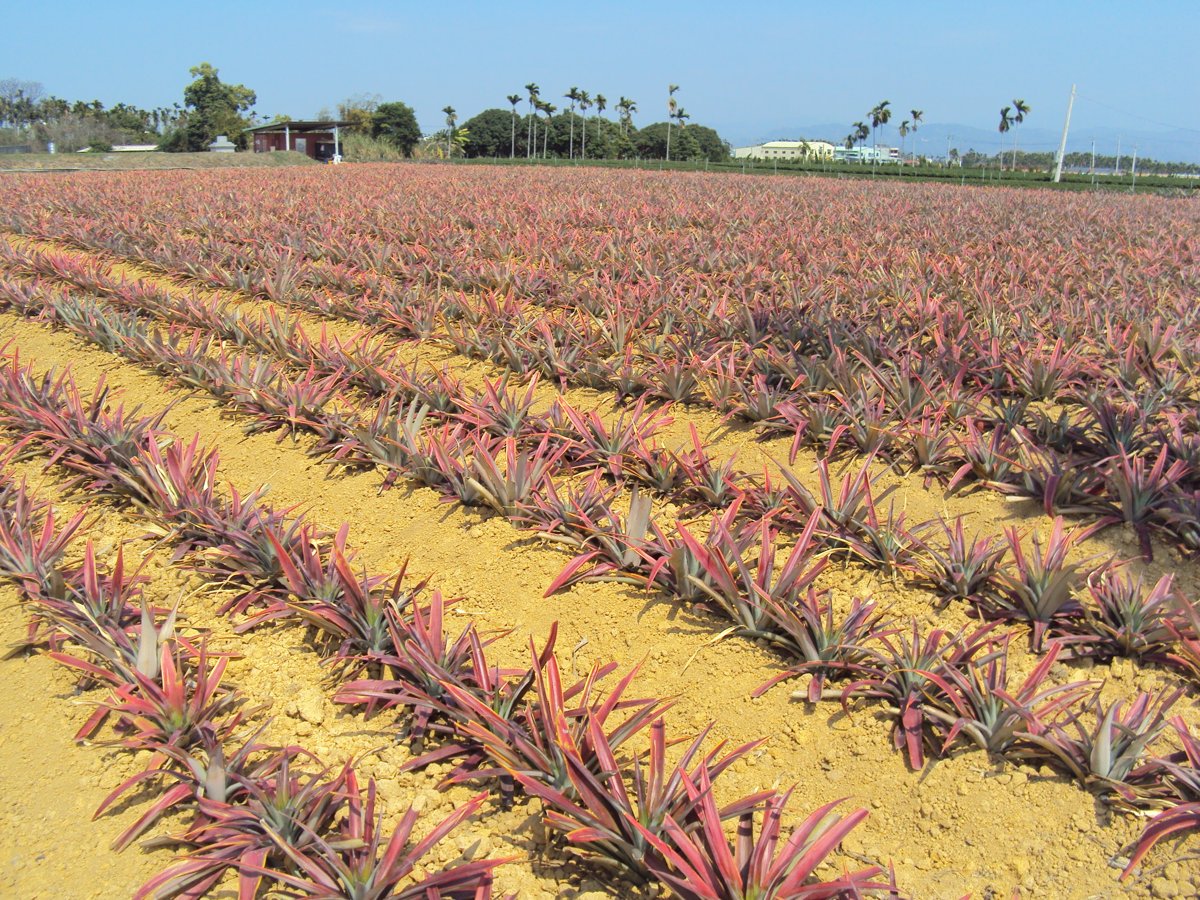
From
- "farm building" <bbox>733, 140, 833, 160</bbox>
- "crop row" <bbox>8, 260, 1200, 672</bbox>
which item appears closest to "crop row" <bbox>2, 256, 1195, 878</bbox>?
"crop row" <bbox>8, 260, 1200, 672</bbox>

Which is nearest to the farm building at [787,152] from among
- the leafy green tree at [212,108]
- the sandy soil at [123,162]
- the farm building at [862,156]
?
the farm building at [862,156]

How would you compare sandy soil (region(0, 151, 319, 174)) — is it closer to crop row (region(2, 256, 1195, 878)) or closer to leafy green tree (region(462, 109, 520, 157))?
crop row (region(2, 256, 1195, 878))

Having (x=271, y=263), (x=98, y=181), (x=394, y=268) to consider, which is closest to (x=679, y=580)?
(x=394, y=268)

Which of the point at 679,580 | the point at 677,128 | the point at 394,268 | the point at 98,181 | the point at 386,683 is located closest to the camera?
the point at 386,683

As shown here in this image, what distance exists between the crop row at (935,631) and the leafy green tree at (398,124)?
53330 mm

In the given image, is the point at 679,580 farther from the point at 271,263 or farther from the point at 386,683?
the point at 271,263

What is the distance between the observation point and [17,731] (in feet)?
7.13

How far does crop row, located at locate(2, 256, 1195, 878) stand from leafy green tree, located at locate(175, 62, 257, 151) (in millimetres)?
61805

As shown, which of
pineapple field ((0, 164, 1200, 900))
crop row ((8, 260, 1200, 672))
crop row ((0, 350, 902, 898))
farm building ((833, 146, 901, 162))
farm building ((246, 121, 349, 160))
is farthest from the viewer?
farm building ((833, 146, 901, 162))

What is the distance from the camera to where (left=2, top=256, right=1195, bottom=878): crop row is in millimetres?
1866

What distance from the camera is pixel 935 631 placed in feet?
6.90

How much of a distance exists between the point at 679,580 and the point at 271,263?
237 inches

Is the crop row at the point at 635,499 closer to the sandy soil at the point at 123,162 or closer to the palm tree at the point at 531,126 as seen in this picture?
the sandy soil at the point at 123,162

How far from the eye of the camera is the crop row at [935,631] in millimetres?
1866
